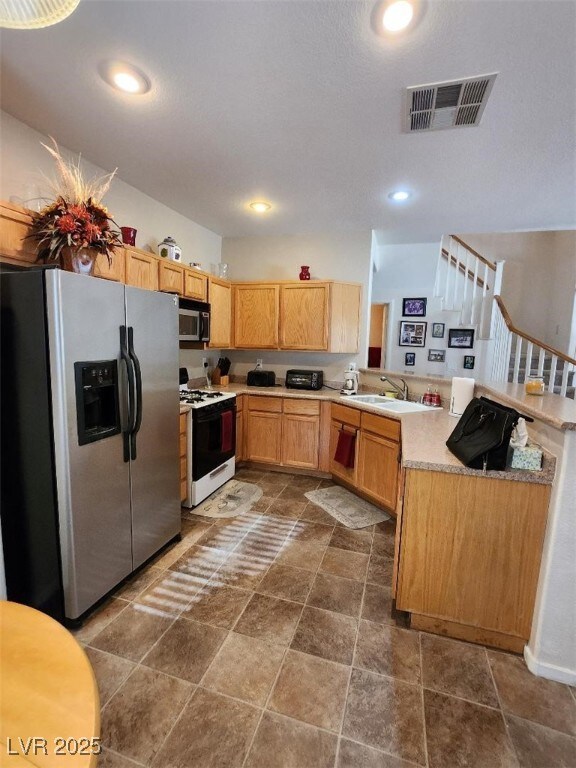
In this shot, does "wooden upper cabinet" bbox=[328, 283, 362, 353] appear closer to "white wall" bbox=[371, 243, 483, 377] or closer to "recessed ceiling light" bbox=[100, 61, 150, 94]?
"white wall" bbox=[371, 243, 483, 377]

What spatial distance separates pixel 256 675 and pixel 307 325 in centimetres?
308

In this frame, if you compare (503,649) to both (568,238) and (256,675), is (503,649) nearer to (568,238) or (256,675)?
(256,675)

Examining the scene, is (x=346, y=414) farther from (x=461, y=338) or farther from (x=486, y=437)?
(x=461, y=338)

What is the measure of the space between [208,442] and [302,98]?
2.51 metres

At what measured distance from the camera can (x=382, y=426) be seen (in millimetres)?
2836

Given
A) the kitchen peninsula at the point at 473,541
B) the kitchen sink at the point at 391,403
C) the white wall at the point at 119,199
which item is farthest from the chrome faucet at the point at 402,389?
the white wall at the point at 119,199

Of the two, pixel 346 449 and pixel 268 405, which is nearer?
pixel 346 449

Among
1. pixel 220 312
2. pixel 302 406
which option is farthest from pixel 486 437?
pixel 220 312

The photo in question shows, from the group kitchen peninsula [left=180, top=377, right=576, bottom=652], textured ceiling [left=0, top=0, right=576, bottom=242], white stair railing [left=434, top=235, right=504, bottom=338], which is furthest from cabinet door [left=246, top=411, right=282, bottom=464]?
white stair railing [left=434, top=235, right=504, bottom=338]

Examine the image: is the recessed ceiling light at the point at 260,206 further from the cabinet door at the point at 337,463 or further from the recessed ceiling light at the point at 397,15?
the cabinet door at the point at 337,463

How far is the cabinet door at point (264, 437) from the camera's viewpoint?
12.2ft

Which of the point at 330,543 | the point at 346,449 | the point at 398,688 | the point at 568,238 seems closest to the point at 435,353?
the point at 568,238

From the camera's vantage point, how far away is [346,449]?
321 centimetres

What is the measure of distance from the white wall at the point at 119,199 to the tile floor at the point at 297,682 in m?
2.44
